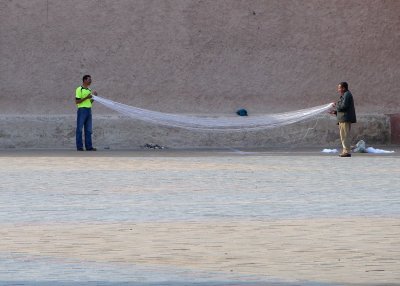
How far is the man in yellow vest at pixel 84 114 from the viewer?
2694 centimetres

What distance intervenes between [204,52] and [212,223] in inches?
705

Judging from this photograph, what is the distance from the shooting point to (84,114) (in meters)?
27.0

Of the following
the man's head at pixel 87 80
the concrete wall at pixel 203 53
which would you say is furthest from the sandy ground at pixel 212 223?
the concrete wall at pixel 203 53

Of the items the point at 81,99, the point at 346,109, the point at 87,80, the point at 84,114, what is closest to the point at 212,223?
the point at 346,109

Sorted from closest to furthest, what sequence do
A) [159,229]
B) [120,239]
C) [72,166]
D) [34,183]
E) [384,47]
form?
1. [120,239]
2. [159,229]
3. [34,183]
4. [72,166]
5. [384,47]

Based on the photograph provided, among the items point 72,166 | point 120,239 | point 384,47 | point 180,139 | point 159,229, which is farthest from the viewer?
point 384,47

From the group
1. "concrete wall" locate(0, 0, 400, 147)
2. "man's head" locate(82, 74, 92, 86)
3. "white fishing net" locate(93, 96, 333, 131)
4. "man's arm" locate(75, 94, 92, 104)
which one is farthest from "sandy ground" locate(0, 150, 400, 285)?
"concrete wall" locate(0, 0, 400, 147)

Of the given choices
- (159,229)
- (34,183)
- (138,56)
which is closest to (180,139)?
(138,56)

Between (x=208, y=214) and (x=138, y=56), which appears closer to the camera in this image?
(x=208, y=214)

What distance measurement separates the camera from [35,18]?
2961cm

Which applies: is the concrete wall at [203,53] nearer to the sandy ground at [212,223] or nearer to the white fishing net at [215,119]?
the white fishing net at [215,119]

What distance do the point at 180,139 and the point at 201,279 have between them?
19.2 m

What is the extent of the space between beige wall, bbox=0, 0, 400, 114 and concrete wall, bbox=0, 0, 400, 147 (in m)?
0.03

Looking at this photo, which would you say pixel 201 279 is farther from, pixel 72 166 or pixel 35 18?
pixel 35 18
